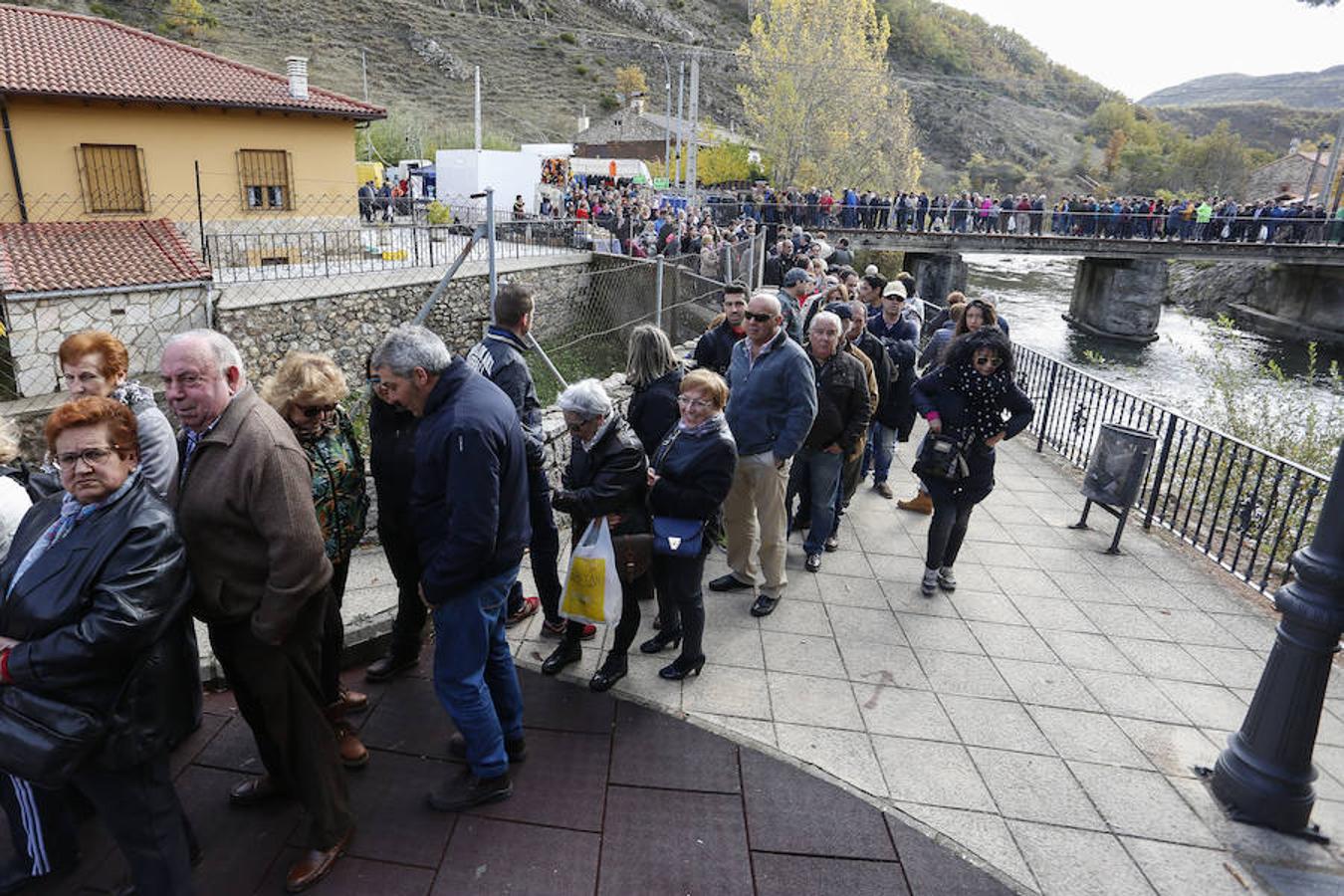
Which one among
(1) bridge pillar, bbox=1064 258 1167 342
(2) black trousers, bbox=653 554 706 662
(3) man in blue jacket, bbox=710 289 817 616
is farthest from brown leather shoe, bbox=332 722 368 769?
(1) bridge pillar, bbox=1064 258 1167 342

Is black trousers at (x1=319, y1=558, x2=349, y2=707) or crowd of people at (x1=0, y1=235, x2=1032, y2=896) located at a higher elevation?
crowd of people at (x1=0, y1=235, x2=1032, y2=896)

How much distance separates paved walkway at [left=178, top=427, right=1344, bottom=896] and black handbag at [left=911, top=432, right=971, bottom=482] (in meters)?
0.87

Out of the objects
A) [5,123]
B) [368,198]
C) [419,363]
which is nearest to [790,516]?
[419,363]

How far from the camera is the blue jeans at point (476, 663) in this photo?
2.83m

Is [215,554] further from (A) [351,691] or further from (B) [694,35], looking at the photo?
(B) [694,35]

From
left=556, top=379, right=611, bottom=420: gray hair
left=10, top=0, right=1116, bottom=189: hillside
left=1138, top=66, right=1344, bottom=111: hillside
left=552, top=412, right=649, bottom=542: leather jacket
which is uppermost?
left=1138, top=66, right=1344, bottom=111: hillside

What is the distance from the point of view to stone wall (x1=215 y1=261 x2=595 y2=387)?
Answer: 14008 millimetres

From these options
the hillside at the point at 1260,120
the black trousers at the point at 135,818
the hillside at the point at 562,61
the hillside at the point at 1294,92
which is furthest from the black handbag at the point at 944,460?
the hillside at the point at 1294,92

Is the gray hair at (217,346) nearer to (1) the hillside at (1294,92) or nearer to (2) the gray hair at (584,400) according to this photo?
(2) the gray hair at (584,400)

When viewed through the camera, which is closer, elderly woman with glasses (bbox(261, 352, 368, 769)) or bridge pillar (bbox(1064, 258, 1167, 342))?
elderly woman with glasses (bbox(261, 352, 368, 769))

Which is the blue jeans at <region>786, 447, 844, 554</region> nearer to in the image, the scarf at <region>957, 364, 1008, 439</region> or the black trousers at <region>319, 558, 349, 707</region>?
the scarf at <region>957, 364, 1008, 439</region>

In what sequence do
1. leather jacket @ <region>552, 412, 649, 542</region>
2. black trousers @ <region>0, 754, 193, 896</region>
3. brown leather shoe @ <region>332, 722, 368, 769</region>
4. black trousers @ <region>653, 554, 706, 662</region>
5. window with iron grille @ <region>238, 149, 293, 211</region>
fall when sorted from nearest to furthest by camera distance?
black trousers @ <region>0, 754, 193, 896</region>, brown leather shoe @ <region>332, 722, 368, 769</region>, leather jacket @ <region>552, 412, 649, 542</region>, black trousers @ <region>653, 554, 706, 662</region>, window with iron grille @ <region>238, 149, 293, 211</region>

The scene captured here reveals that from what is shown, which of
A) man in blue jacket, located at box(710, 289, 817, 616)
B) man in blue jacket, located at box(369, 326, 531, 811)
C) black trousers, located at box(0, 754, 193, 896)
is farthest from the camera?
man in blue jacket, located at box(710, 289, 817, 616)

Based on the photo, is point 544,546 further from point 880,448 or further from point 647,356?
point 880,448
